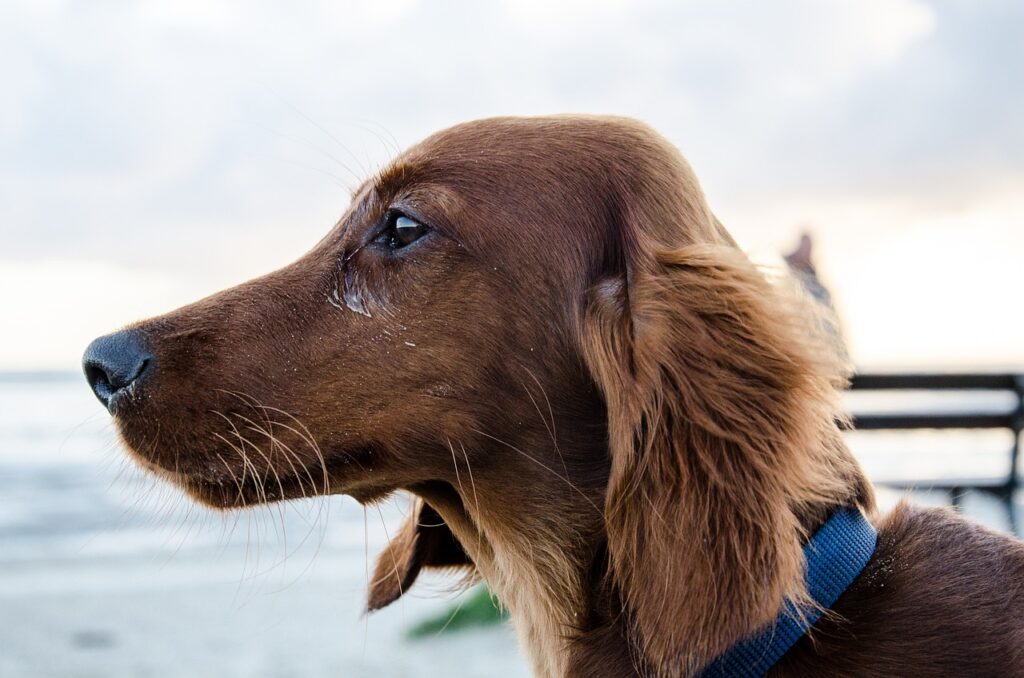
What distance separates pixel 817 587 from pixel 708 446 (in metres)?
0.33

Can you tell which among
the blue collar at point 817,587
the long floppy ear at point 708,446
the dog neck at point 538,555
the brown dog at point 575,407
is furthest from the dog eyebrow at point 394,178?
the blue collar at point 817,587

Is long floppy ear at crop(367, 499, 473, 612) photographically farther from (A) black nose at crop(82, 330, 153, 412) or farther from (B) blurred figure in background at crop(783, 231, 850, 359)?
(B) blurred figure in background at crop(783, 231, 850, 359)

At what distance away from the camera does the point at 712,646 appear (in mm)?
1675

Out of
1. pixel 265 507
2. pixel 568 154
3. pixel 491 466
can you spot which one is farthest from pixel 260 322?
pixel 568 154

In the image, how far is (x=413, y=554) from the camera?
252 cm

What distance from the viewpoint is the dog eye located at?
2131 mm

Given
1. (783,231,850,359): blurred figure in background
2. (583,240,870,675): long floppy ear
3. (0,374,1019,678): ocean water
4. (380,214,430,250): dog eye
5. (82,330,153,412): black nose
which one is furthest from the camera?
(0,374,1019,678): ocean water

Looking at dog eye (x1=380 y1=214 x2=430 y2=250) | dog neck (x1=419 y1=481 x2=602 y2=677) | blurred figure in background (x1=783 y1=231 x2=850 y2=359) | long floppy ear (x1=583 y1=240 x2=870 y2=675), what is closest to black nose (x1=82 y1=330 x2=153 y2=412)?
dog eye (x1=380 y1=214 x2=430 y2=250)

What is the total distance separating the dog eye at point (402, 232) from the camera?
213cm

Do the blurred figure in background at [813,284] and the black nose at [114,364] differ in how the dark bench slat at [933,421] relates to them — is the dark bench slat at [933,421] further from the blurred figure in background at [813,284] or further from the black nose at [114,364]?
the black nose at [114,364]

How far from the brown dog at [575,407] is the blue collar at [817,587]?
33 mm

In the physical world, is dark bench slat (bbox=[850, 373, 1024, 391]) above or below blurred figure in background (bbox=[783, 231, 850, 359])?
below

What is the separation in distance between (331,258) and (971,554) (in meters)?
1.42

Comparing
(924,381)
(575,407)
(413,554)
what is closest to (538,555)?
(575,407)
